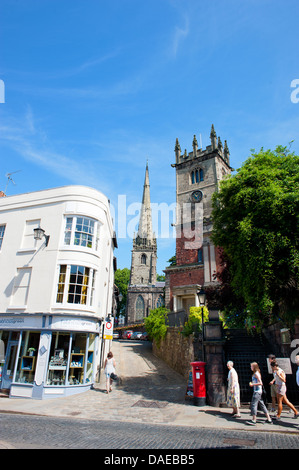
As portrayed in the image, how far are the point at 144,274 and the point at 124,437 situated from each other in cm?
6466

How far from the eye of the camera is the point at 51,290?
12953 mm

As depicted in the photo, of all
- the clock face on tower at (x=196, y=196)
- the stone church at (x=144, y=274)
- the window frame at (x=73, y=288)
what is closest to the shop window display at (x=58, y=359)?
the window frame at (x=73, y=288)

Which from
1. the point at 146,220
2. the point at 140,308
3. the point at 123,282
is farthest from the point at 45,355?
the point at 146,220

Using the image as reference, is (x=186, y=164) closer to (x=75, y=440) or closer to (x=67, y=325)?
(x=67, y=325)

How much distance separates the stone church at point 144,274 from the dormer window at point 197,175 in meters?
33.3

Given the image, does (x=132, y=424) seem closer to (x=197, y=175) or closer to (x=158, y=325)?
(x=158, y=325)

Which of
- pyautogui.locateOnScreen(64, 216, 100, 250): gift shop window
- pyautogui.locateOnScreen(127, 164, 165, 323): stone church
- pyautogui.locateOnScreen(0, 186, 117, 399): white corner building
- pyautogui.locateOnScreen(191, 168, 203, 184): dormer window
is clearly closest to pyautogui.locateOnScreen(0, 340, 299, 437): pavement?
pyautogui.locateOnScreen(0, 186, 117, 399): white corner building

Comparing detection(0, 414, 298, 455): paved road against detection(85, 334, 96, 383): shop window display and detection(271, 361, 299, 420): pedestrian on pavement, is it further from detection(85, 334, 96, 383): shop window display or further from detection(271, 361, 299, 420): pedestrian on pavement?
detection(85, 334, 96, 383): shop window display

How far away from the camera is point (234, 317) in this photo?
14.5m

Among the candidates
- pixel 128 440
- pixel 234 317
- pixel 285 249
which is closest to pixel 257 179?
pixel 285 249

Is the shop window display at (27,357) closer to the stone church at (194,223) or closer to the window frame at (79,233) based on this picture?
the window frame at (79,233)

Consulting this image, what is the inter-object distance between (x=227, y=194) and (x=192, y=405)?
28.1 feet

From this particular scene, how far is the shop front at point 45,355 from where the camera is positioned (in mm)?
12070
